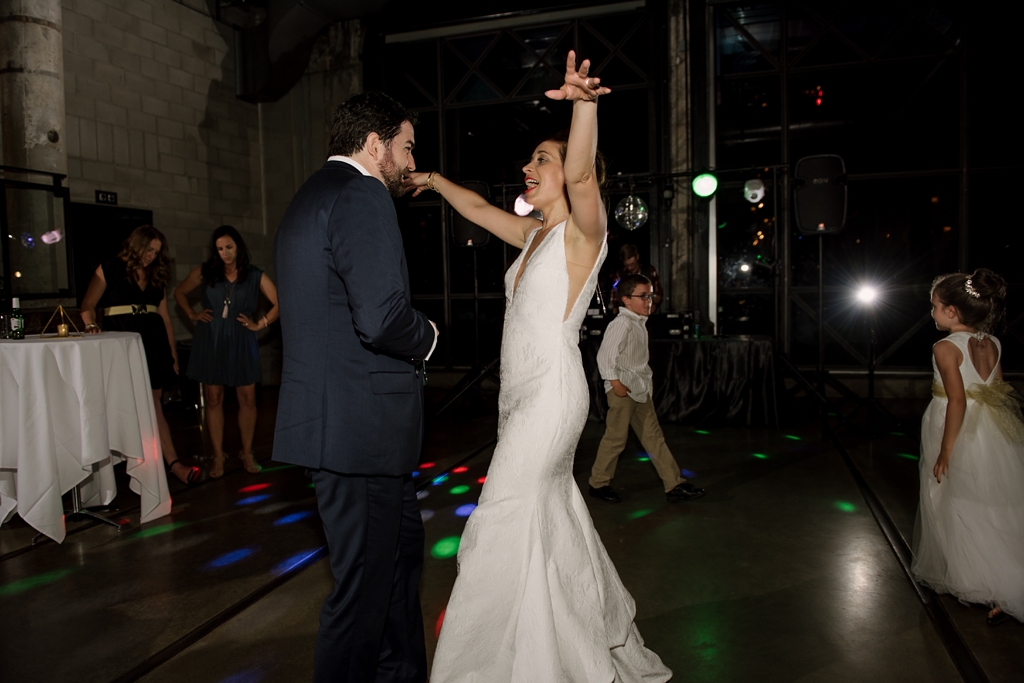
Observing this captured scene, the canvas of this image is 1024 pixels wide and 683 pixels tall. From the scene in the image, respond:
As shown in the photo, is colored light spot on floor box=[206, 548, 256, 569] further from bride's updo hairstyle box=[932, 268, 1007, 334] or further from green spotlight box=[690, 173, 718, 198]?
green spotlight box=[690, 173, 718, 198]

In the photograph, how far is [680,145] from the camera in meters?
7.26

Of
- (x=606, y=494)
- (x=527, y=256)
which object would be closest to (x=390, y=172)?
(x=527, y=256)

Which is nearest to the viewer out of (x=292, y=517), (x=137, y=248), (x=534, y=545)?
(x=534, y=545)

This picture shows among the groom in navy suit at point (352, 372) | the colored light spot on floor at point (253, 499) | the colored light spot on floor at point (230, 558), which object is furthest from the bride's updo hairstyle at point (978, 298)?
the colored light spot on floor at point (253, 499)

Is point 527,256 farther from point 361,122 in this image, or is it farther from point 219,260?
point 219,260

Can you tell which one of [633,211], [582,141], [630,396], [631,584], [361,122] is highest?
[633,211]

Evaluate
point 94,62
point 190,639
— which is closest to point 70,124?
point 94,62

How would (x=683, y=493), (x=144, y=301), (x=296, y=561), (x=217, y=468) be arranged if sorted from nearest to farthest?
(x=296, y=561) < (x=683, y=493) < (x=144, y=301) < (x=217, y=468)

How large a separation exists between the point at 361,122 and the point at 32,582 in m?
2.39

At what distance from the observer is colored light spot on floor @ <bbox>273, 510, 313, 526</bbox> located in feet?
10.8

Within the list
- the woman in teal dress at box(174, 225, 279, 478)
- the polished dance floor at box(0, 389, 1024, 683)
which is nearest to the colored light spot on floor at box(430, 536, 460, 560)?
the polished dance floor at box(0, 389, 1024, 683)

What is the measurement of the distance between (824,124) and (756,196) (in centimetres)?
823

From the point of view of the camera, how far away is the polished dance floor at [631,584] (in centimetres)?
202

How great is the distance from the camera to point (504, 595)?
163 cm
